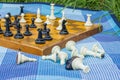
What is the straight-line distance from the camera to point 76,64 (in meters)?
1.31

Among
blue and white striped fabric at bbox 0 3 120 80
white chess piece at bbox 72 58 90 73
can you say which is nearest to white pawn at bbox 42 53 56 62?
blue and white striped fabric at bbox 0 3 120 80

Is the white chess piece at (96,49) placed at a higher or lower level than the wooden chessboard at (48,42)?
higher

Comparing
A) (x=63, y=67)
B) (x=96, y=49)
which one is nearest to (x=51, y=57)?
(x=63, y=67)

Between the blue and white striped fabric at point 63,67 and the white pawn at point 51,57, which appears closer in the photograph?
the blue and white striped fabric at point 63,67

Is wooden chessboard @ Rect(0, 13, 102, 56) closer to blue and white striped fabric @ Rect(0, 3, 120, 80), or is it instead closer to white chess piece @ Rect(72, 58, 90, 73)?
blue and white striped fabric @ Rect(0, 3, 120, 80)

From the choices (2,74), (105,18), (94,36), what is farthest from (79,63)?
(105,18)

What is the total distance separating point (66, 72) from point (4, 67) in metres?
0.25

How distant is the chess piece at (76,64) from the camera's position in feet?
4.27

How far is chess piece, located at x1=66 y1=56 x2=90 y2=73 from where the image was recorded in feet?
4.27

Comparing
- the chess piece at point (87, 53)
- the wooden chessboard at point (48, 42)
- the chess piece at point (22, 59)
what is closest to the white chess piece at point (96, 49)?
the chess piece at point (87, 53)

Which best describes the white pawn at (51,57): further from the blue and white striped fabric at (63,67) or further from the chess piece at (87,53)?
the chess piece at (87,53)

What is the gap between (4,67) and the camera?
1.36 meters

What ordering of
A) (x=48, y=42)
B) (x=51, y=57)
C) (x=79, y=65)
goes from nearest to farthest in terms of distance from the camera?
1. (x=79, y=65)
2. (x=51, y=57)
3. (x=48, y=42)

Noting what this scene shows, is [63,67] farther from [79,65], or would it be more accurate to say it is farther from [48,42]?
[48,42]
